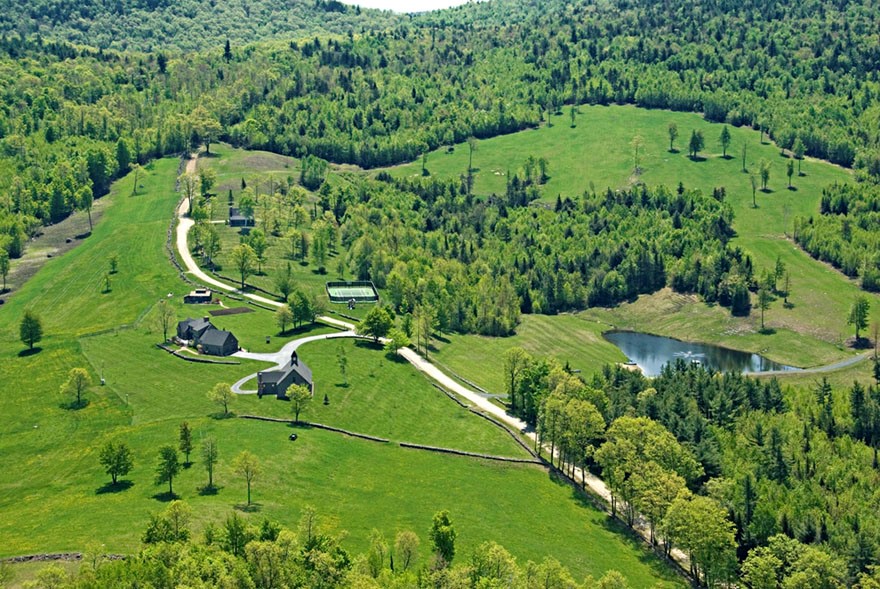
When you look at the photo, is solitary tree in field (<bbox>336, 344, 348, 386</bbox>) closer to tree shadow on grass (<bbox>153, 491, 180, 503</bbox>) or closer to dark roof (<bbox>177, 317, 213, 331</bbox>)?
dark roof (<bbox>177, 317, 213, 331</bbox>)

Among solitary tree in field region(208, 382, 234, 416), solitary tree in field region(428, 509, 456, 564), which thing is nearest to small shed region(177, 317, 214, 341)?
solitary tree in field region(208, 382, 234, 416)

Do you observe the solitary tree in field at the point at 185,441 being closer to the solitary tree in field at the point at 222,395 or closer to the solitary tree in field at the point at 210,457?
the solitary tree in field at the point at 210,457

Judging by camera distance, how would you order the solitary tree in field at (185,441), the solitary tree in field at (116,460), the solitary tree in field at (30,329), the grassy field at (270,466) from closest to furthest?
the grassy field at (270,466), the solitary tree in field at (116,460), the solitary tree in field at (185,441), the solitary tree in field at (30,329)

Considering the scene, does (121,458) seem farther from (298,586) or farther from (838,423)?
(838,423)

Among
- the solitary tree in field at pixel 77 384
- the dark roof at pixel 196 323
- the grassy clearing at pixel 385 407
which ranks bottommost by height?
the grassy clearing at pixel 385 407

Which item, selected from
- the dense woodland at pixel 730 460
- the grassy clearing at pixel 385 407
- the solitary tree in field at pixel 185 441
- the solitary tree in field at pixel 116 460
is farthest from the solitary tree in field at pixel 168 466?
the dense woodland at pixel 730 460

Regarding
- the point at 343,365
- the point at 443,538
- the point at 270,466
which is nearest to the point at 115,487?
the point at 270,466

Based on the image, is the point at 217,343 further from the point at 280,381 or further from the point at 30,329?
the point at 30,329
